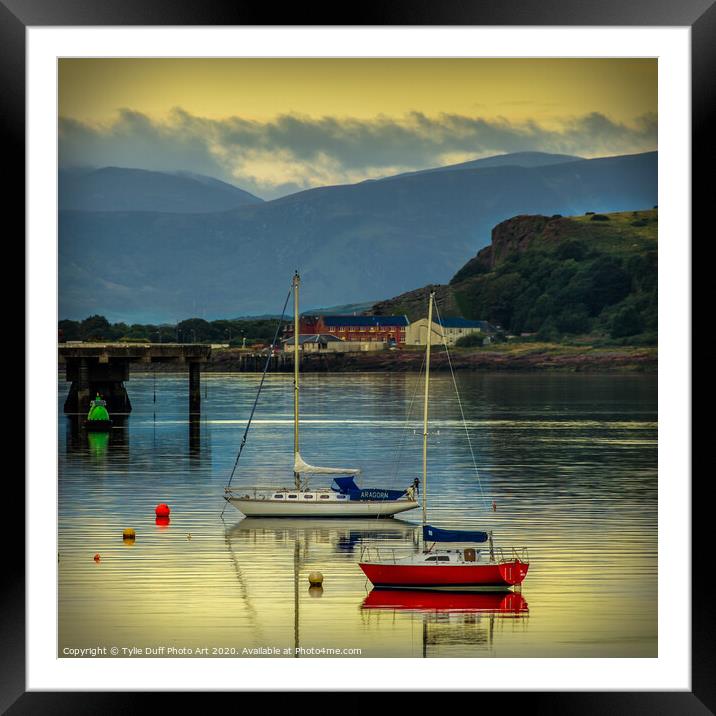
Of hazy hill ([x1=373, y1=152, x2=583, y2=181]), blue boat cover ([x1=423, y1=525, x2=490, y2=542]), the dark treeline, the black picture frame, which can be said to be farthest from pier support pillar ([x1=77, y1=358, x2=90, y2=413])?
hazy hill ([x1=373, y1=152, x2=583, y2=181])

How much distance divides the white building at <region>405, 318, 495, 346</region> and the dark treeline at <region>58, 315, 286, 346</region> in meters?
12.5

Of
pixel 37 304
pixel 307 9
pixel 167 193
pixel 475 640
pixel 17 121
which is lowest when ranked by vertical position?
pixel 475 640

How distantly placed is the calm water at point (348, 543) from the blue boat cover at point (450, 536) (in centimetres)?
86

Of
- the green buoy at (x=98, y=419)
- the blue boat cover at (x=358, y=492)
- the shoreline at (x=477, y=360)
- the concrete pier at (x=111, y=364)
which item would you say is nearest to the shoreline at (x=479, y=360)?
the shoreline at (x=477, y=360)

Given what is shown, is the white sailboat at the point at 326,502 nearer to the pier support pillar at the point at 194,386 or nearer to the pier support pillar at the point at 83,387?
the pier support pillar at the point at 83,387

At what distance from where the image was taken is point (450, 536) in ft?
54.2

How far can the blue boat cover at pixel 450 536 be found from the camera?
53.3 feet

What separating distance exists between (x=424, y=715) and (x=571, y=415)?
43.2m

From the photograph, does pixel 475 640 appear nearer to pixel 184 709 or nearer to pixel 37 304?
pixel 184 709

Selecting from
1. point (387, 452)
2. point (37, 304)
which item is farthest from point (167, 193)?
point (37, 304)

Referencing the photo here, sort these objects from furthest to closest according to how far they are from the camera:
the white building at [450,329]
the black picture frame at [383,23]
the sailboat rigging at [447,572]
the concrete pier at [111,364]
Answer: the white building at [450,329], the concrete pier at [111,364], the sailboat rigging at [447,572], the black picture frame at [383,23]

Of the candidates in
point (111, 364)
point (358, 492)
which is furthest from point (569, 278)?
point (358, 492)

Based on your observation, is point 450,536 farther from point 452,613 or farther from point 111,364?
point 111,364

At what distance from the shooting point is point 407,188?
11438 centimetres
